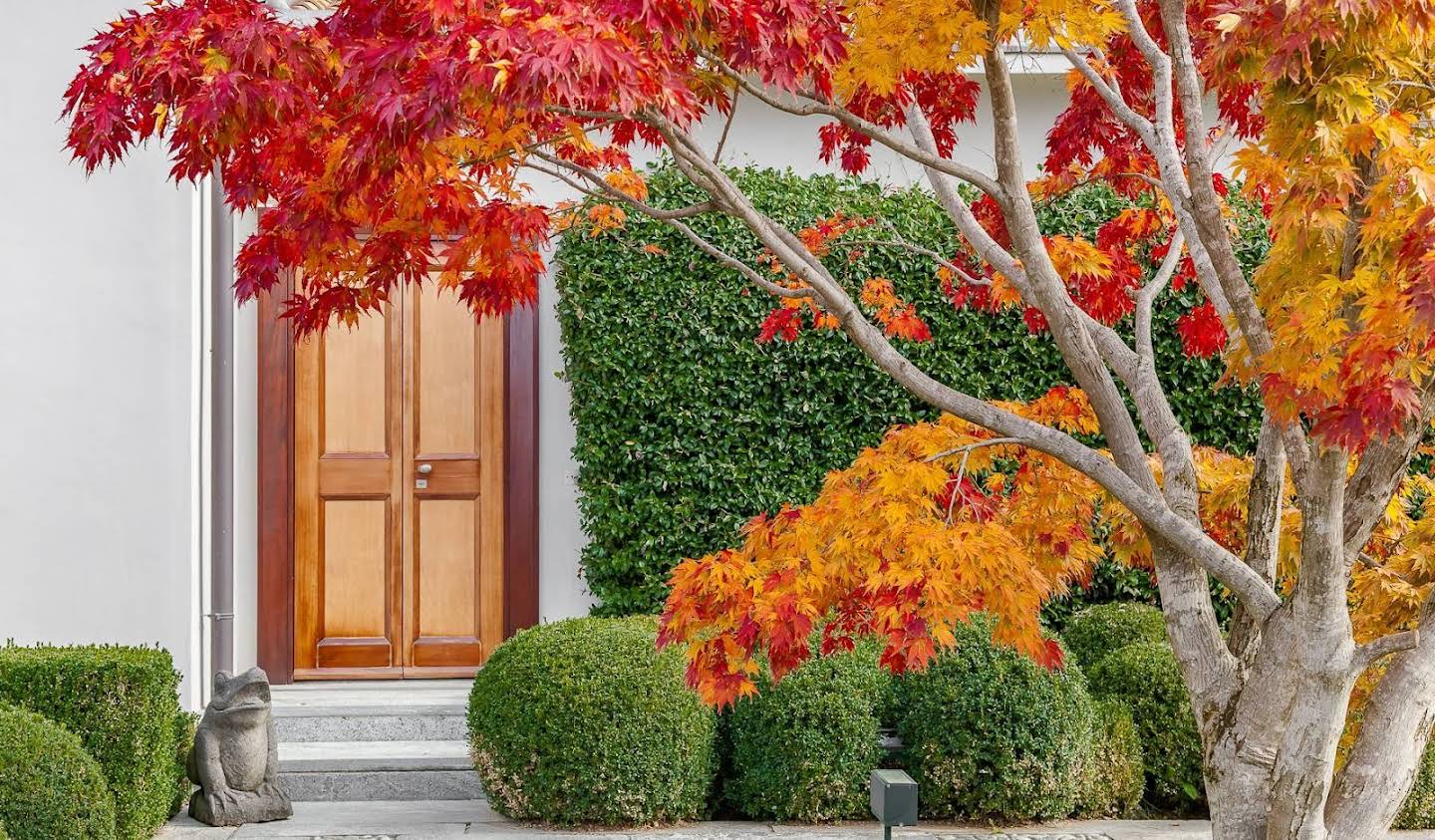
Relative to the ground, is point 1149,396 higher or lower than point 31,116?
lower

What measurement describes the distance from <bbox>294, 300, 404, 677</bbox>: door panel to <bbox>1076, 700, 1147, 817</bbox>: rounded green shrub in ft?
13.1

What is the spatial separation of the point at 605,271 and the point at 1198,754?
399cm

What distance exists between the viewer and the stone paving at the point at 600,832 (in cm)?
582

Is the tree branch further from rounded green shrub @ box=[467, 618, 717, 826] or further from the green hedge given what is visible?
the green hedge

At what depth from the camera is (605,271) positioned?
7.40 meters

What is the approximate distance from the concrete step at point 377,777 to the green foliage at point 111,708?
2.75ft

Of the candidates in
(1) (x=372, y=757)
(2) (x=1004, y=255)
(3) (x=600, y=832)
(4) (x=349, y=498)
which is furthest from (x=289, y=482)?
(2) (x=1004, y=255)

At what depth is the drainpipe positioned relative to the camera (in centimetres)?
702

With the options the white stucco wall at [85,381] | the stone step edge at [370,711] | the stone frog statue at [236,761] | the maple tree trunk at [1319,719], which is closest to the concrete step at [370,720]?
the stone step edge at [370,711]

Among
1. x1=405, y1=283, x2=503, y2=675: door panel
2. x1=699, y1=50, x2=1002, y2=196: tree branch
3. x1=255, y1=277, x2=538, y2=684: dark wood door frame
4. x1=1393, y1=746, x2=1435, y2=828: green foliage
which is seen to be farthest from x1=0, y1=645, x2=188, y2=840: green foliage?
x1=1393, y1=746, x2=1435, y2=828: green foliage

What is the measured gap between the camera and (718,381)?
7418 mm

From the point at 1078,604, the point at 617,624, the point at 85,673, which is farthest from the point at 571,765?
the point at 1078,604

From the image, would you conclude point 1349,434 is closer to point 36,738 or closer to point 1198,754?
point 1198,754

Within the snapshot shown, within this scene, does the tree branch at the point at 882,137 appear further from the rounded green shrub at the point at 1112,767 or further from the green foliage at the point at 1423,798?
the green foliage at the point at 1423,798
